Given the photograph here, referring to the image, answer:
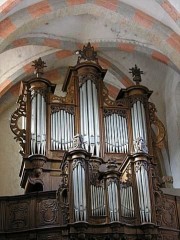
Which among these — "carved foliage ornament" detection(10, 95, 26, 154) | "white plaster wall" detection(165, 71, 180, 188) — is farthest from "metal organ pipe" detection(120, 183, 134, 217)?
"white plaster wall" detection(165, 71, 180, 188)

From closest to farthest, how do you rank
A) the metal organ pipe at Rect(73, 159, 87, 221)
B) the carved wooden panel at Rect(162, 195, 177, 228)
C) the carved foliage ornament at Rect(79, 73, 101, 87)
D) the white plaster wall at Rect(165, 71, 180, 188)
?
the metal organ pipe at Rect(73, 159, 87, 221) < the carved wooden panel at Rect(162, 195, 177, 228) < the carved foliage ornament at Rect(79, 73, 101, 87) < the white plaster wall at Rect(165, 71, 180, 188)

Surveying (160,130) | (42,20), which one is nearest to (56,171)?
(160,130)

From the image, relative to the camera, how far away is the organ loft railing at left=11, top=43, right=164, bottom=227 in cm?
1176

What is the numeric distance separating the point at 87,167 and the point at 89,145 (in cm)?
171

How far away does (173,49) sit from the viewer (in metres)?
14.3

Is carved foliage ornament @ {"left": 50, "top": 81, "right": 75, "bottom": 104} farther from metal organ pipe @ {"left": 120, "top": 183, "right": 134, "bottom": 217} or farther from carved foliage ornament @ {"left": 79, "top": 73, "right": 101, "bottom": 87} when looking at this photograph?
metal organ pipe @ {"left": 120, "top": 183, "right": 134, "bottom": 217}

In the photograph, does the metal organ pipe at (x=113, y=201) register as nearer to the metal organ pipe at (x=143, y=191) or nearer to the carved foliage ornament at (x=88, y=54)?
the metal organ pipe at (x=143, y=191)

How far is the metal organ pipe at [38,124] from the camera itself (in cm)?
1345

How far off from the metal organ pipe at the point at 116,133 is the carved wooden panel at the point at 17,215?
8.94 ft

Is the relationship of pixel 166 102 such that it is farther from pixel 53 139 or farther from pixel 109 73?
pixel 53 139

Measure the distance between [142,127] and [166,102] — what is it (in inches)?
125

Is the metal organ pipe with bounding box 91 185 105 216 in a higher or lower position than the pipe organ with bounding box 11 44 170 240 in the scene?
lower

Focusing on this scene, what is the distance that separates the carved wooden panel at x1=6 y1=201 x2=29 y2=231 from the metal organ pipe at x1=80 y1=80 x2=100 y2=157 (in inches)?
90.8

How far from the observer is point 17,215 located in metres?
12.0
